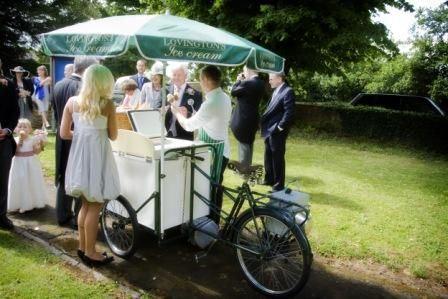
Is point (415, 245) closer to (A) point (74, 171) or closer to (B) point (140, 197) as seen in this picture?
(B) point (140, 197)

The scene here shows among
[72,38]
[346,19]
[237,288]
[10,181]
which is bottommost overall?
[237,288]

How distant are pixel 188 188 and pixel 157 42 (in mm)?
1726

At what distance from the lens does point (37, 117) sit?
47.6ft

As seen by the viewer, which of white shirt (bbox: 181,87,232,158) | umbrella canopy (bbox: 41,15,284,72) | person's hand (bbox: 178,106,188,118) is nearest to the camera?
umbrella canopy (bbox: 41,15,284,72)

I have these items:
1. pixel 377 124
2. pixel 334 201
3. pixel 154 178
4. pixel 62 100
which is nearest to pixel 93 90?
pixel 154 178

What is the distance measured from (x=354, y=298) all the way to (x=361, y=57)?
474 inches

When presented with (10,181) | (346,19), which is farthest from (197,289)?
(346,19)

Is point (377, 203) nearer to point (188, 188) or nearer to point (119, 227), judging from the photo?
point (188, 188)

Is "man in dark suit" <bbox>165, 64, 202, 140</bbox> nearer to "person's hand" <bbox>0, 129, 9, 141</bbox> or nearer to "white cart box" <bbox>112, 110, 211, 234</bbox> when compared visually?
"white cart box" <bbox>112, 110, 211, 234</bbox>

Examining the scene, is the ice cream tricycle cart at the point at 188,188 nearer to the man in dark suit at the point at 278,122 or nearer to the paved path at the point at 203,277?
the paved path at the point at 203,277

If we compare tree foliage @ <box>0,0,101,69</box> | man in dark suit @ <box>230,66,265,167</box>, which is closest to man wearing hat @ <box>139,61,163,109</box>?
man in dark suit @ <box>230,66,265,167</box>

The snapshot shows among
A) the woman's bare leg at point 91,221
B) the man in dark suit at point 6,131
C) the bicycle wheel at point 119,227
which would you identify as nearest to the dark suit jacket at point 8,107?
the man in dark suit at point 6,131

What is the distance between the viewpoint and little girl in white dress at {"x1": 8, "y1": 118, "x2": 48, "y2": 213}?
A: 18.4 ft

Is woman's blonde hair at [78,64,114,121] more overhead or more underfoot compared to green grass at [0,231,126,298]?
more overhead
